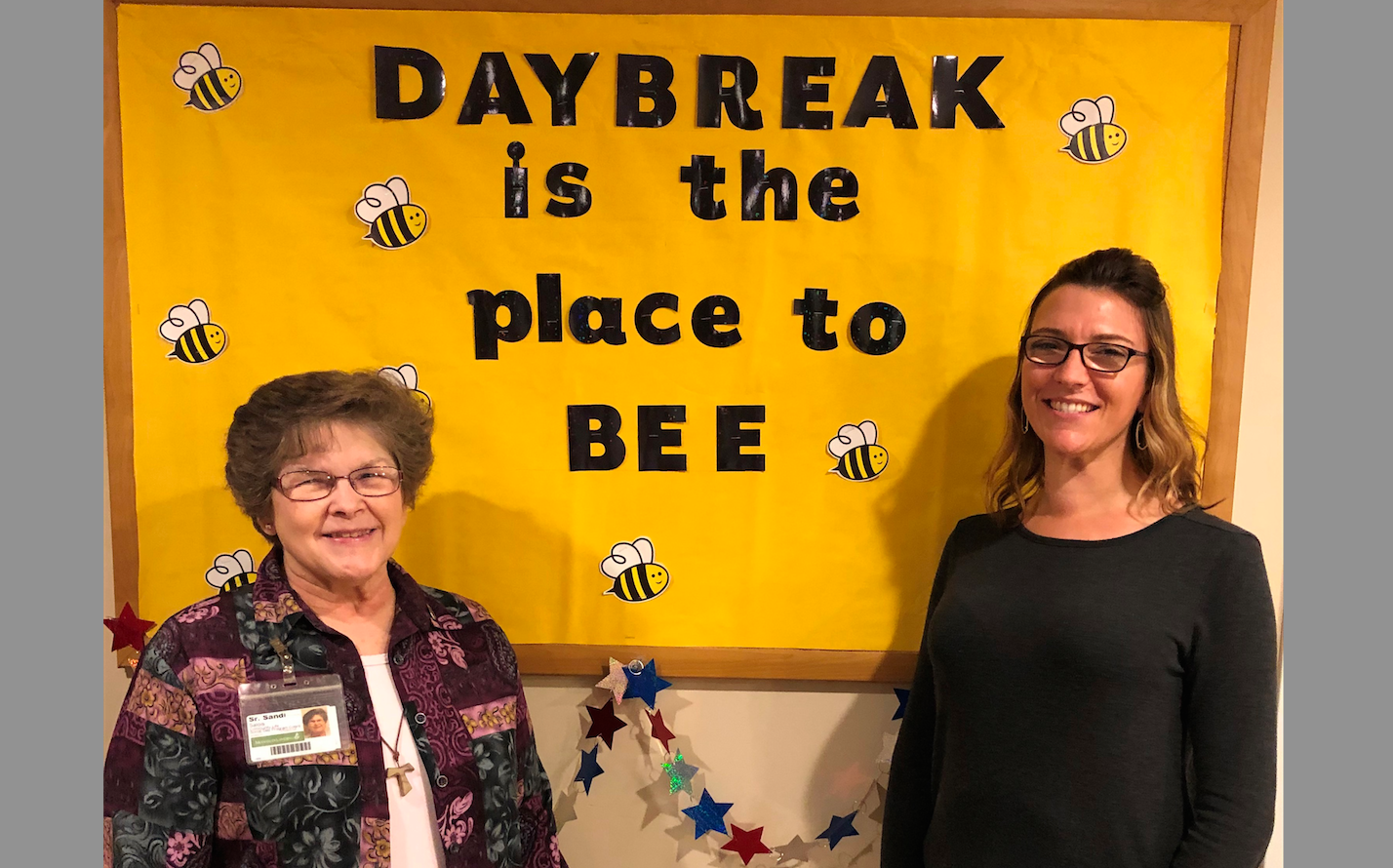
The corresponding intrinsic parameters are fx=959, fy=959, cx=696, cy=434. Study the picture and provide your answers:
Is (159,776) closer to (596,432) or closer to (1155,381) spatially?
(596,432)

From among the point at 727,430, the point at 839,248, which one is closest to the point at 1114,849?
the point at 727,430

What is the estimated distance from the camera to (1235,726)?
1431 millimetres

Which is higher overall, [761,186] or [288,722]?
[761,186]

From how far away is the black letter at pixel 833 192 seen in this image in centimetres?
191

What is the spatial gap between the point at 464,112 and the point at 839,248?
80 centimetres

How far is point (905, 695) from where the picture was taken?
78.5 inches

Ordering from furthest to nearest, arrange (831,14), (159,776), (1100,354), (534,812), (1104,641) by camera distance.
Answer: (831,14)
(534,812)
(1100,354)
(1104,641)
(159,776)

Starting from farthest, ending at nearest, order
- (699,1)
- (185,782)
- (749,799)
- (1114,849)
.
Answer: (749,799), (699,1), (1114,849), (185,782)

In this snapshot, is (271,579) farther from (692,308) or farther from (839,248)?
(839,248)

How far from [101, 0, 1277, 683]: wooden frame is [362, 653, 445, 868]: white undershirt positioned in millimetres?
488

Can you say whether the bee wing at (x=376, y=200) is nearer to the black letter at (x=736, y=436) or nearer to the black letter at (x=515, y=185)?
the black letter at (x=515, y=185)

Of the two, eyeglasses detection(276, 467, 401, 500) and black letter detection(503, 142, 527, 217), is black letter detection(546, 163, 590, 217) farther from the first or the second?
eyeglasses detection(276, 467, 401, 500)

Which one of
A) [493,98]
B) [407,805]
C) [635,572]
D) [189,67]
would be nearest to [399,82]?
[493,98]

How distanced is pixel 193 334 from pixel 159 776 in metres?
0.95
